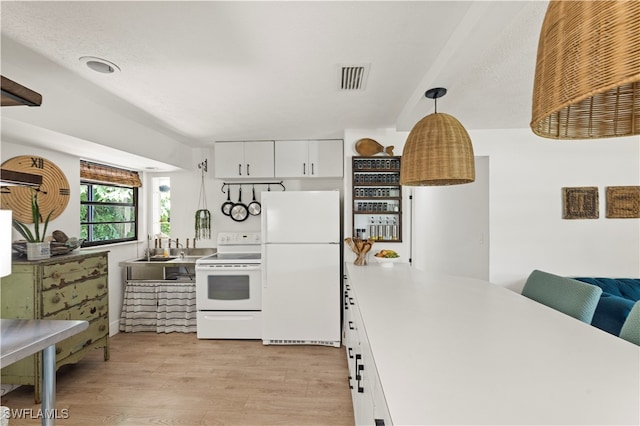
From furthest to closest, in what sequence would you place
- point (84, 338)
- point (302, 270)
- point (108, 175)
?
point (108, 175), point (302, 270), point (84, 338)

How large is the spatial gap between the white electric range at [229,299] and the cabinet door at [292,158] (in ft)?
3.65

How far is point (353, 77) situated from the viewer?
2105mm

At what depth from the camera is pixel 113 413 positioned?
224cm

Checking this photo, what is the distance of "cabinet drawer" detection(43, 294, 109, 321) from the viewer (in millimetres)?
2469

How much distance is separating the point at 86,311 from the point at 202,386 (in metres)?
1.18

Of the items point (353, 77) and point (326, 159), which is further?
point (326, 159)

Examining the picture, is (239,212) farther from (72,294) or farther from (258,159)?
(72,294)

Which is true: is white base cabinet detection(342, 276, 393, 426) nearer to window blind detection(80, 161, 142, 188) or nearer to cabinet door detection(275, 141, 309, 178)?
cabinet door detection(275, 141, 309, 178)

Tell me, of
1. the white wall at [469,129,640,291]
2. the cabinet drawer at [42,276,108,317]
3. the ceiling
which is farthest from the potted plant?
the white wall at [469,129,640,291]

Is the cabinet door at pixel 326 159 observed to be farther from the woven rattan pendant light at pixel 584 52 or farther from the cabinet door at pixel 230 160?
the woven rattan pendant light at pixel 584 52

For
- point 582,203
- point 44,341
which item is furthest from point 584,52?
point 582,203

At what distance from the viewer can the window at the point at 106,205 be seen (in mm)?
3471

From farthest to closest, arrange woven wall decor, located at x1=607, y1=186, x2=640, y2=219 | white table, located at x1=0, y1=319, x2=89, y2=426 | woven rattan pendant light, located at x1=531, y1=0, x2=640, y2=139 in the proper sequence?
woven wall decor, located at x1=607, y1=186, x2=640, y2=219 → white table, located at x1=0, y1=319, x2=89, y2=426 → woven rattan pendant light, located at x1=531, y1=0, x2=640, y2=139

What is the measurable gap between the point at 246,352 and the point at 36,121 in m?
2.54
